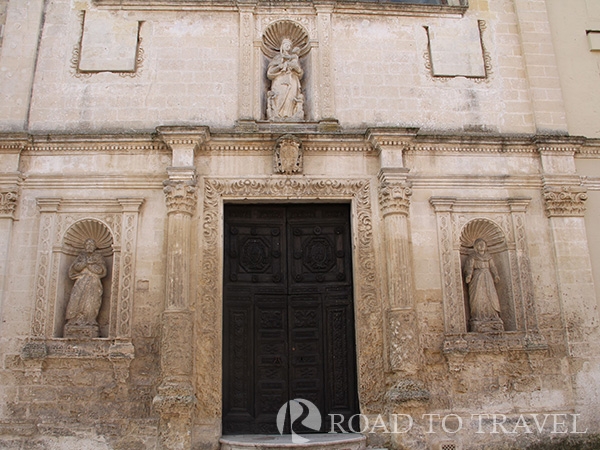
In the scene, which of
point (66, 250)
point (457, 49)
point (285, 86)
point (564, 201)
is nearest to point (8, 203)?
point (66, 250)

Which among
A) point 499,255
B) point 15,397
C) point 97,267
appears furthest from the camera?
point 499,255

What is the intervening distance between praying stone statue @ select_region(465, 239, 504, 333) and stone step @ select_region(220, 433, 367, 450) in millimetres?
2358

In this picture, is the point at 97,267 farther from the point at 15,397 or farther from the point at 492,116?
the point at 492,116

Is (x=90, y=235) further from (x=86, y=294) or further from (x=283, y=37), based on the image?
(x=283, y=37)

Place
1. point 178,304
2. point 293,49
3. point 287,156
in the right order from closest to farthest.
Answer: point 178,304 → point 287,156 → point 293,49

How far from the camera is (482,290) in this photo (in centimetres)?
816

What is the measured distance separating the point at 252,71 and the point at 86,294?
13.6 feet

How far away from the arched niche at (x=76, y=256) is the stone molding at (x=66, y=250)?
0.05m

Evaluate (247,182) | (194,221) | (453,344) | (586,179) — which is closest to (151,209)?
(194,221)

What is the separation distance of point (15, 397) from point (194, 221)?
326cm

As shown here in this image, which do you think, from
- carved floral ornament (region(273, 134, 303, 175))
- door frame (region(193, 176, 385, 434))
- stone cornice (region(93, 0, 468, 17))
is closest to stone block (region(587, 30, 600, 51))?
stone cornice (region(93, 0, 468, 17))

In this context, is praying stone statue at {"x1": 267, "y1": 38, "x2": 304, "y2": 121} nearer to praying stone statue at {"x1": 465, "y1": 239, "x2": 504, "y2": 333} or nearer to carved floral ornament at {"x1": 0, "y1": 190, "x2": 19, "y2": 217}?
praying stone statue at {"x1": 465, "y1": 239, "x2": 504, "y2": 333}

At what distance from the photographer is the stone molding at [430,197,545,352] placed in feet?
26.2

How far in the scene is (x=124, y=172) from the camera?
8.27m
